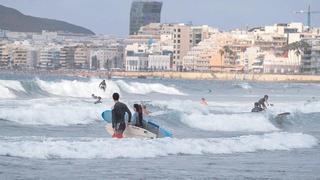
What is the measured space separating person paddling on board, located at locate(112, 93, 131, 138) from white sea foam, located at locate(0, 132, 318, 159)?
438 millimetres

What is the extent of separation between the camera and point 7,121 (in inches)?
1112

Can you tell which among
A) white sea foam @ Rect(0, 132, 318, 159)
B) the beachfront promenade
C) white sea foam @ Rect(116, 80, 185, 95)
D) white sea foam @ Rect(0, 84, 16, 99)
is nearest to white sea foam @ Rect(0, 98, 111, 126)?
white sea foam @ Rect(0, 132, 318, 159)

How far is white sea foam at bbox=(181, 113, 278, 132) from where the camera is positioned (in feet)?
100

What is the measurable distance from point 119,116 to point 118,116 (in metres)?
0.02

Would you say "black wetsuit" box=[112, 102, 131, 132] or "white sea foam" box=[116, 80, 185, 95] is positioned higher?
"black wetsuit" box=[112, 102, 131, 132]

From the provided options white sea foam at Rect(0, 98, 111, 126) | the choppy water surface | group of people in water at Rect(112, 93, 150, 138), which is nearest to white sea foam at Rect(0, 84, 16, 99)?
white sea foam at Rect(0, 98, 111, 126)

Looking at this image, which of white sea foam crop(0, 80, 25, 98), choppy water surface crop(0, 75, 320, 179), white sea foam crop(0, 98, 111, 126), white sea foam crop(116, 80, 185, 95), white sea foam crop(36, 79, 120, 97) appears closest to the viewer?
choppy water surface crop(0, 75, 320, 179)

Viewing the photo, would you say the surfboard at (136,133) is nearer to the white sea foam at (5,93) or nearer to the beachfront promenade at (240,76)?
the white sea foam at (5,93)

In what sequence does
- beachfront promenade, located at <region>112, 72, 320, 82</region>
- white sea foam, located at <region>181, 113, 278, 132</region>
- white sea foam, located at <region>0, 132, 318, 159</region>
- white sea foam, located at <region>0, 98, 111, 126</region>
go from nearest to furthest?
1. white sea foam, located at <region>0, 132, 318, 159</region>
2. white sea foam, located at <region>0, 98, 111, 126</region>
3. white sea foam, located at <region>181, 113, 278, 132</region>
4. beachfront promenade, located at <region>112, 72, 320, 82</region>

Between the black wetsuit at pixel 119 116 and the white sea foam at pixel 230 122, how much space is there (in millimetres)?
10900

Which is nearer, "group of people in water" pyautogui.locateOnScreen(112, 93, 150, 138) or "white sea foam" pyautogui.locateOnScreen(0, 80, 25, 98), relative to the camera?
"group of people in water" pyautogui.locateOnScreen(112, 93, 150, 138)

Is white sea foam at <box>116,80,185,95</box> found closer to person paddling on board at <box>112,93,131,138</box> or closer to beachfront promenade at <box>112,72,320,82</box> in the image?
person paddling on board at <box>112,93,131,138</box>

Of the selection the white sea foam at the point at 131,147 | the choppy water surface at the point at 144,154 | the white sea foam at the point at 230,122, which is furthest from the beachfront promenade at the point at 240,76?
the white sea foam at the point at 131,147

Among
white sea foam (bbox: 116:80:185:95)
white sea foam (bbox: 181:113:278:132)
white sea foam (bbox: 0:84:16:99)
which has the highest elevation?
white sea foam (bbox: 181:113:278:132)
